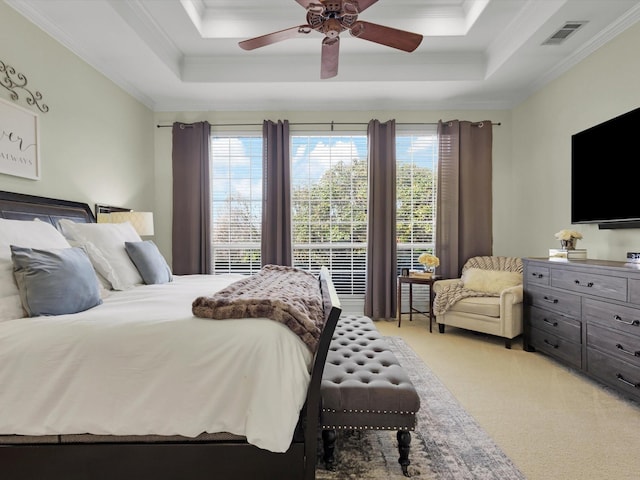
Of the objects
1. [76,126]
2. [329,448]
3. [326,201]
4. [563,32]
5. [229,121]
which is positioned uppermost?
[563,32]

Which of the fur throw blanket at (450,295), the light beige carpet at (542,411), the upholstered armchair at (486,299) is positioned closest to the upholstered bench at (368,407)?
the light beige carpet at (542,411)

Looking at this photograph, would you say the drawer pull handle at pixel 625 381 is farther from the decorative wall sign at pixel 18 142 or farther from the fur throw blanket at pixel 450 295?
the decorative wall sign at pixel 18 142

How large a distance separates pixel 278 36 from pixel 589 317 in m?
3.18

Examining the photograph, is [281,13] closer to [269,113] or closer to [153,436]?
[269,113]

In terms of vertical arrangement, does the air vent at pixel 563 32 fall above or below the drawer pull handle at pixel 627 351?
above

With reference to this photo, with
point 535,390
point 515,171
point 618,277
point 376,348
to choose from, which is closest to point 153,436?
point 376,348

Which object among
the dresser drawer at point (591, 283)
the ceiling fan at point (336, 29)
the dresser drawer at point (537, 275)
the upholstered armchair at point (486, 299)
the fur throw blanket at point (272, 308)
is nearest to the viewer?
the fur throw blanket at point (272, 308)

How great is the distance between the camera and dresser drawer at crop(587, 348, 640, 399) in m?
2.35

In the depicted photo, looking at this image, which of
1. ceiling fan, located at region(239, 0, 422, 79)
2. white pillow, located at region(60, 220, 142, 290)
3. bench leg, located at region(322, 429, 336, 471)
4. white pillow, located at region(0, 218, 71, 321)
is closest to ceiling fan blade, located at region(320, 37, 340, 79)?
ceiling fan, located at region(239, 0, 422, 79)

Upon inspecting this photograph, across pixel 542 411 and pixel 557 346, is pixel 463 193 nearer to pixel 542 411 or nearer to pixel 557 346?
pixel 557 346

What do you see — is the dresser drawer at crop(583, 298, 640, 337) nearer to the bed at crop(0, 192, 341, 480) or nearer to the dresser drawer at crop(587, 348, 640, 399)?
the dresser drawer at crop(587, 348, 640, 399)

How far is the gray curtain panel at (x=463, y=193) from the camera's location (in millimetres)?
4758

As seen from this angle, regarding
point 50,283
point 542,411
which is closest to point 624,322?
point 542,411

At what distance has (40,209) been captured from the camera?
112 inches
